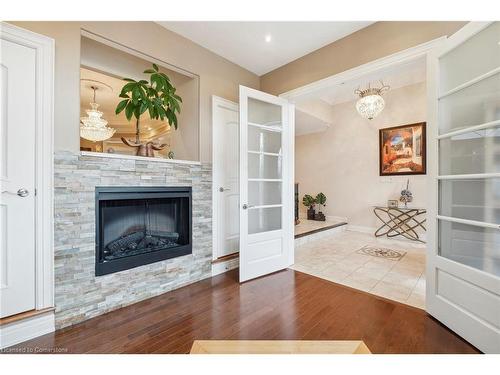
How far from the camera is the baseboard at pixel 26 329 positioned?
1.53m

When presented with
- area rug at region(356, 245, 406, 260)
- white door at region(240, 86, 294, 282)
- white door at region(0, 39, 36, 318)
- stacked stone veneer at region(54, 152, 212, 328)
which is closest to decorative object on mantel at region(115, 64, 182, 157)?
stacked stone veneer at region(54, 152, 212, 328)

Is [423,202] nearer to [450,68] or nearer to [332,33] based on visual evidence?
[450,68]

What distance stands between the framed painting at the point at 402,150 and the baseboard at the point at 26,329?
569cm

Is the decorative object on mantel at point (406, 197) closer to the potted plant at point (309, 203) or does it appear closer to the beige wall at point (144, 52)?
the potted plant at point (309, 203)

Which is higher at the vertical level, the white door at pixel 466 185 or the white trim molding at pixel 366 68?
the white trim molding at pixel 366 68

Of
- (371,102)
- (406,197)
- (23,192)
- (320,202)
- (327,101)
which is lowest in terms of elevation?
(320,202)

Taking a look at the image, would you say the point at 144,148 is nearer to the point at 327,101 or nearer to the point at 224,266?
the point at 224,266

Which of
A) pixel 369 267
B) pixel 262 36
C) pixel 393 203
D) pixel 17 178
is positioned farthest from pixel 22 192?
pixel 393 203

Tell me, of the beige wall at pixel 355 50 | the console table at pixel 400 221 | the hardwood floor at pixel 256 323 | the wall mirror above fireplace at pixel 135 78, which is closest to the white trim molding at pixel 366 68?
the beige wall at pixel 355 50

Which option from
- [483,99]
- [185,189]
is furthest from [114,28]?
[483,99]

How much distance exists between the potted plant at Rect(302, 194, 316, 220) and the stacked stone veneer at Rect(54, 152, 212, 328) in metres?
4.29

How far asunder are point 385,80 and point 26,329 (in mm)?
6137

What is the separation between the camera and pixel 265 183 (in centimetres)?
295

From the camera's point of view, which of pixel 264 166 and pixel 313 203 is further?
pixel 313 203
